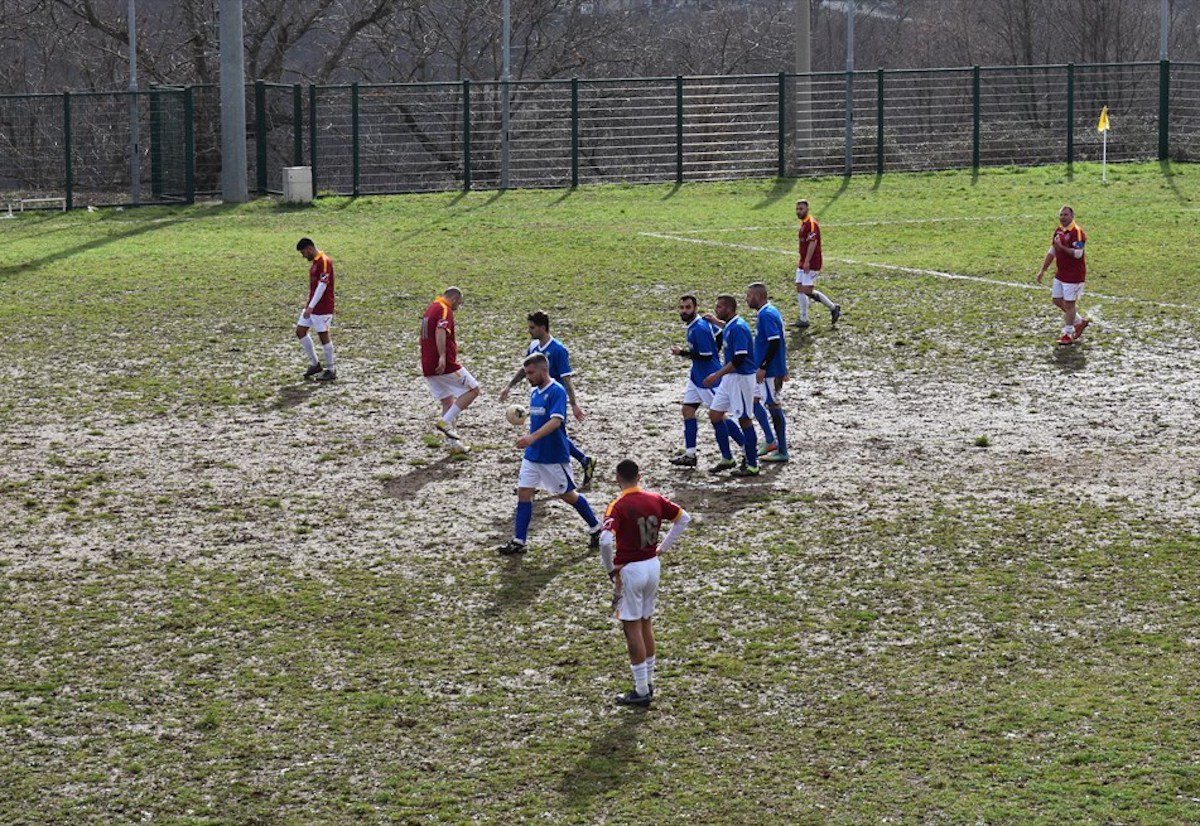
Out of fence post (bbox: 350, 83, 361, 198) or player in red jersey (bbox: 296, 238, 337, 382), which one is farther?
fence post (bbox: 350, 83, 361, 198)

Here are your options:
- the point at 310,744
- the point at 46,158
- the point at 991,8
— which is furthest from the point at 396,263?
the point at 991,8

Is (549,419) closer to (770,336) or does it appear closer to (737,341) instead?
(737,341)

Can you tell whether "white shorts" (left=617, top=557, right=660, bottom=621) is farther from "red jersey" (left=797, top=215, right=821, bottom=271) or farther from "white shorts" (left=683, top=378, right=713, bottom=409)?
"red jersey" (left=797, top=215, right=821, bottom=271)

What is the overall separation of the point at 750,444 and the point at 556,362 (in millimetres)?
2207

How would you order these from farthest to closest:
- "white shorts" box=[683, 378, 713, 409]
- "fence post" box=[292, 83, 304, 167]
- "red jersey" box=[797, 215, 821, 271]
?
"fence post" box=[292, 83, 304, 167], "red jersey" box=[797, 215, 821, 271], "white shorts" box=[683, 378, 713, 409]

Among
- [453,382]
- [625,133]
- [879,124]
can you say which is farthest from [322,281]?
[625,133]

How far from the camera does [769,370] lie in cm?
1681

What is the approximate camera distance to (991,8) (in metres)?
80.6

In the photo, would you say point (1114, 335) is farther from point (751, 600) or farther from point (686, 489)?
point (751, 600)

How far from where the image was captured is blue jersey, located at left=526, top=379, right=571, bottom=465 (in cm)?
1399

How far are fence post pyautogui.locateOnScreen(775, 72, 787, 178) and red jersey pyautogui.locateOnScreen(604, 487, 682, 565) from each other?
32779mm

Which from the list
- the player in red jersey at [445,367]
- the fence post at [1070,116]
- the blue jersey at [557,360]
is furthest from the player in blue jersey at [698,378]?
the fence post at [1070,116]

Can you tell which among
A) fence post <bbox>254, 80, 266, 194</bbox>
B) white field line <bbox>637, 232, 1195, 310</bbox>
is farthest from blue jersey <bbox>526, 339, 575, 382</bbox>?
fence post <bbox>254, 80, 266, 194</bbox>

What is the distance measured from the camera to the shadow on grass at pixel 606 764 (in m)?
9.86
